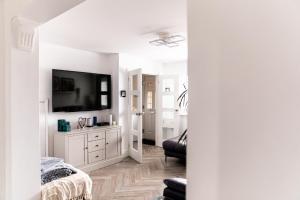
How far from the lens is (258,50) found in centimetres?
49

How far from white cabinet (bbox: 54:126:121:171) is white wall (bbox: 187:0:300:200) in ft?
11.7

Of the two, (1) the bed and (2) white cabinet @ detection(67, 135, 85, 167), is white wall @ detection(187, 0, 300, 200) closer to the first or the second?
(1) the bed

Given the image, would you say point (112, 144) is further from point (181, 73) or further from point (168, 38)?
point (181, 73)

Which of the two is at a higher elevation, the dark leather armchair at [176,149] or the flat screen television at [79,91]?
the flat screen television at [79,91]

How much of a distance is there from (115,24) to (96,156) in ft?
8.69

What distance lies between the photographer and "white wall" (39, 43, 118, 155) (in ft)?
12.6

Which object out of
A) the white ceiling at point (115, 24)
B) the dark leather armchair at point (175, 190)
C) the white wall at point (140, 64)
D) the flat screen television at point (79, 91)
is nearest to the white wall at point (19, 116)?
the white ceiling at point (115, 24)

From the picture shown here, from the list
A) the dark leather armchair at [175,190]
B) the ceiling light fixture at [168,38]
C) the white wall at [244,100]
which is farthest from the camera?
the ceiling light fixture at [168,38]

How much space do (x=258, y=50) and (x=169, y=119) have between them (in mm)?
5576

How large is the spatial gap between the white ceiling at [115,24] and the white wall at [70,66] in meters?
0.25

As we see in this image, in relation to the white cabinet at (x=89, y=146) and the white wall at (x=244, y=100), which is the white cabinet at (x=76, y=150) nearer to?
the white cabinet at (x=89, y=146)

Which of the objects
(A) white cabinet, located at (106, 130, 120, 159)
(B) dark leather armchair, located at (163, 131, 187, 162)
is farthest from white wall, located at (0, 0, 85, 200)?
(B) dark leather armchair, located at (163, 131, 187, 162)

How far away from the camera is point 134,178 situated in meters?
3.83

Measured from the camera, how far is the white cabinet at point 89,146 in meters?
3.76
